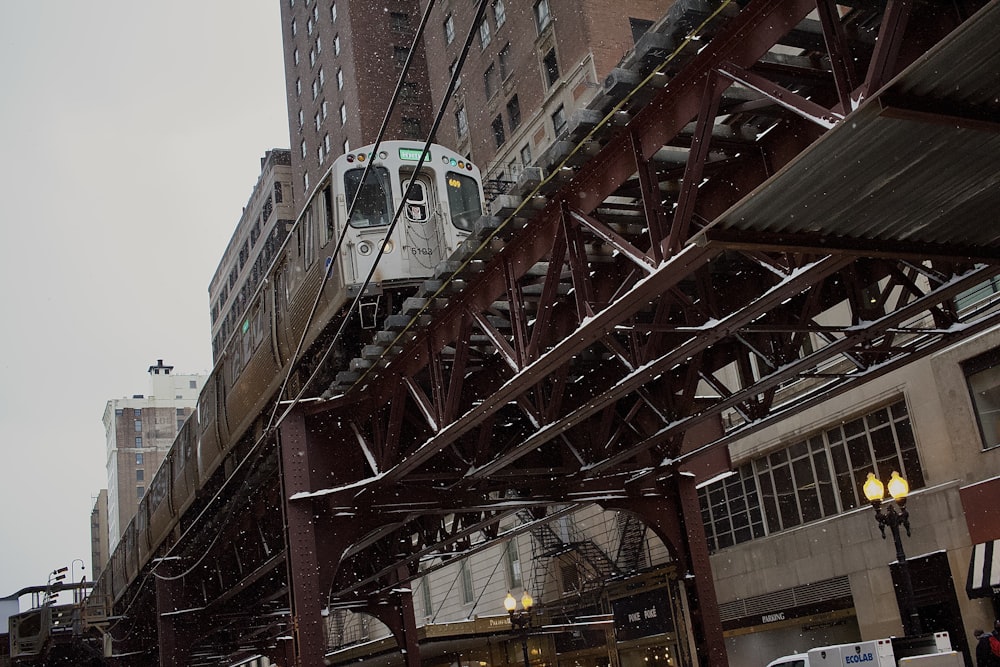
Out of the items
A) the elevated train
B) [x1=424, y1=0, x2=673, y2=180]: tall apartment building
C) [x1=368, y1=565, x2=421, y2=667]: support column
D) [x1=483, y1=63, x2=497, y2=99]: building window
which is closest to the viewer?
the elevated train

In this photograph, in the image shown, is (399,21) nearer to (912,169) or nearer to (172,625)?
(172,625)

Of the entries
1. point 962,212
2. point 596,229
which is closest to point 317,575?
point 596,229

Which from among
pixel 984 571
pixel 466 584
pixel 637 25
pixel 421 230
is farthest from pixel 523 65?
pixel 984 571

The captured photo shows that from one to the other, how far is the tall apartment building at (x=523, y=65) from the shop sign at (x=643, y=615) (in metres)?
17.9

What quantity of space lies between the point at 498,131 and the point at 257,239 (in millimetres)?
34820

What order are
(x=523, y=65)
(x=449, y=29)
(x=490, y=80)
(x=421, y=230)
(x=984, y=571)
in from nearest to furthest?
(x=421, y=230)
(x=984, y=571)
(x=523, y=65)
(x=490, y=80)
(x=449, y=29)

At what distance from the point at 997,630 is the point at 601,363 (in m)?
8.58

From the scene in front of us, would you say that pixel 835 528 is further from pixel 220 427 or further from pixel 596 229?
pixel 596 229

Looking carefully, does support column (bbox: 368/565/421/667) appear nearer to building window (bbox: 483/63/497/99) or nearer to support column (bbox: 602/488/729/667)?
support column (bbox: 602/488/729/667)

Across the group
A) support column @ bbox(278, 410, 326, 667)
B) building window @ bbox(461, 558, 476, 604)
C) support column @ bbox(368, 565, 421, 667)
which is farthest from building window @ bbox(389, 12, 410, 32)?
support column @ bbox(278, 410, 326, 667)

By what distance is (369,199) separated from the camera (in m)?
18.1

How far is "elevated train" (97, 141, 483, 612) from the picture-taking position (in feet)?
56.2

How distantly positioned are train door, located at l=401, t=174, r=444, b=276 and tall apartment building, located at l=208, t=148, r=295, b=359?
52.1 metres

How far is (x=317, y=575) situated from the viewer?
642 inches
